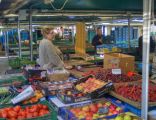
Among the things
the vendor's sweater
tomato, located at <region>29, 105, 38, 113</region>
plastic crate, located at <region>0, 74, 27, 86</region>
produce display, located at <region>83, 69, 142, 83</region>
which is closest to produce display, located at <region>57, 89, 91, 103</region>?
tomato, located at <region>29, 105, 38, 113</region>

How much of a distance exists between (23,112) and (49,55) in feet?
6.61

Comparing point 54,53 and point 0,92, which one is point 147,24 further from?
point 54,53

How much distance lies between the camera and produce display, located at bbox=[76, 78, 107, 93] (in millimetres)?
3121

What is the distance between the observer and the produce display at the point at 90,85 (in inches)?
123

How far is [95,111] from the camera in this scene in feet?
8.95

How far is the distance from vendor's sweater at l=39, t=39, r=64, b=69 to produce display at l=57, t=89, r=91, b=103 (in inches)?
59.5

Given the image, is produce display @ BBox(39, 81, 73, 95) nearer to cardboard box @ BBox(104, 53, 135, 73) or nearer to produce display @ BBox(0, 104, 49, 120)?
produce display @ BBox(0, 104, 49, 120)

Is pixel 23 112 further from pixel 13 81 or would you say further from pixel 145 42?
pixel 13 81

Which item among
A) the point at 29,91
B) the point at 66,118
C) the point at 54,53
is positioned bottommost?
the point at 66,118

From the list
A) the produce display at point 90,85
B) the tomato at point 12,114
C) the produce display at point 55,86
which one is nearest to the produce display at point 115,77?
the produce display at point 90,85

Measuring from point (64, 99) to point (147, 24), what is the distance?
4.31ft

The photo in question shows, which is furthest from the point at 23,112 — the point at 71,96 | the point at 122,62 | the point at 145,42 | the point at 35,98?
the point at 122,62

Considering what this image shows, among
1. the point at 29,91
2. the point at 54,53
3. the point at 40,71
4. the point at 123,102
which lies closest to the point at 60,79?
the point at 40,71

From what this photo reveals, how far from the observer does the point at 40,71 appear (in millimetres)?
4227
